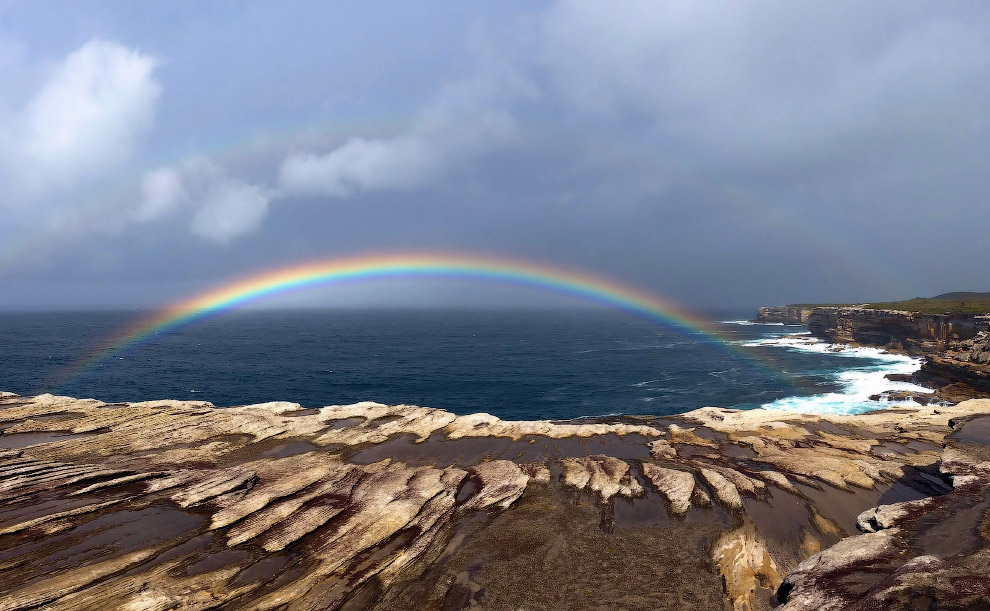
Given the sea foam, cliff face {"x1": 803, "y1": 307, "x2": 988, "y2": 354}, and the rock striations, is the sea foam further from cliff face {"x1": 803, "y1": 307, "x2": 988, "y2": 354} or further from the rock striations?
the rock striations

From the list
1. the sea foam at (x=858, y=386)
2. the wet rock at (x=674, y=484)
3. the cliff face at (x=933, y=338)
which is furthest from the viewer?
the cliff face at (x=933, y=338)

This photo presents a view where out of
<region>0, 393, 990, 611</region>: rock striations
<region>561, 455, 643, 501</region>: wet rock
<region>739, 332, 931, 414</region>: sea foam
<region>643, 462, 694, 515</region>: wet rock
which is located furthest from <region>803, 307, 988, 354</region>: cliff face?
<region>561, 455, 643, 501</region>: wet rock

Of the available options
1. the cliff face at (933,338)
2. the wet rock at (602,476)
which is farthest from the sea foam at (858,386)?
the wet rock at (602,476)

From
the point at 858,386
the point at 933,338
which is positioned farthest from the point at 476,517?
the point at 933,338

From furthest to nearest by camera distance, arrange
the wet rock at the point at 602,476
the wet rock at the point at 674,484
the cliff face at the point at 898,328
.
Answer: the cliff face at the point at 898,328 < the wet rock at the point at 602,476 < the wet rock at the point at 674,484

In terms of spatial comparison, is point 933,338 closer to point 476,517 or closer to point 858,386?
point 858,386

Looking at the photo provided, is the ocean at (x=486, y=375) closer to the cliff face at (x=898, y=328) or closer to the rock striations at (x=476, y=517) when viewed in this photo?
the cliff face at (x=898, y=328)

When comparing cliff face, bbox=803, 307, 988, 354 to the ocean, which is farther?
cliff face, bbox=803, 307, 988, 354

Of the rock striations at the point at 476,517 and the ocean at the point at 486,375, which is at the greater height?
the rock striations at the point at 476,517
